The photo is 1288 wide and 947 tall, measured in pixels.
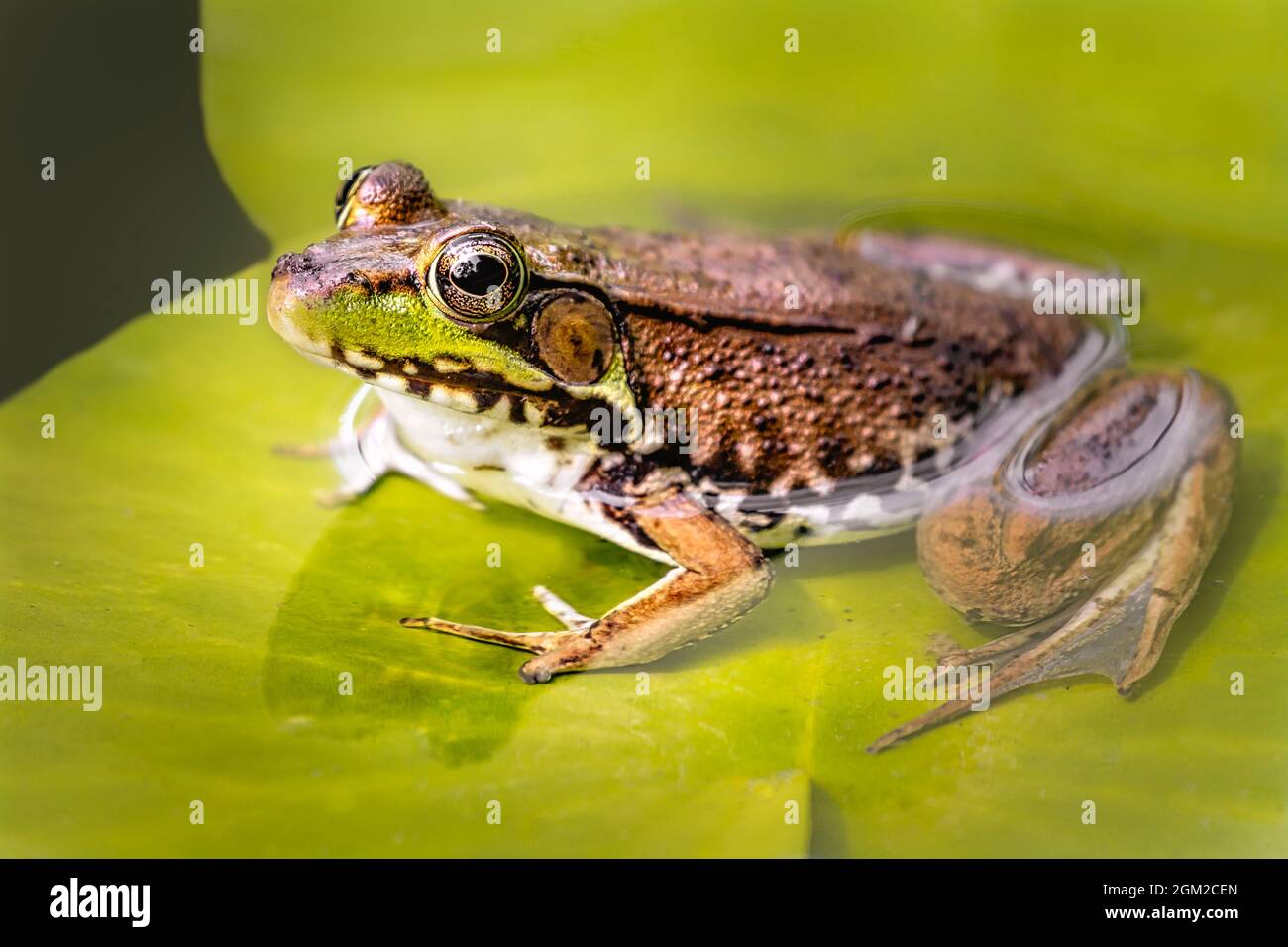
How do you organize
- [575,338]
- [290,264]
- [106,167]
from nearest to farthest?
[290,264] < [575,338] < [106,167]

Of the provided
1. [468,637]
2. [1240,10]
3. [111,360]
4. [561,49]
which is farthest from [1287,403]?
[111,360]

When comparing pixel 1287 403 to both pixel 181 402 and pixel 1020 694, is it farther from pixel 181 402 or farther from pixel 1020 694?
pixel 181 402

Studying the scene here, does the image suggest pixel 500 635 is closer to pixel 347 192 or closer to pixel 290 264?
pixel 290 264

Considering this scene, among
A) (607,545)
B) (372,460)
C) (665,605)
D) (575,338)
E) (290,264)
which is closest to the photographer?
(290,264)

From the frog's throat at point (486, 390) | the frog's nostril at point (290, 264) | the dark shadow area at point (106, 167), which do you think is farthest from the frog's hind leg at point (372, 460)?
the dark shadow area at point (106, 167)

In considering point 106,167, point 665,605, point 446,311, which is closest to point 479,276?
point 446,311

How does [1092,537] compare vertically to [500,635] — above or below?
above

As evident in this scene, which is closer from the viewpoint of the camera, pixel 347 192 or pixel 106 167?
pixel 347 192
